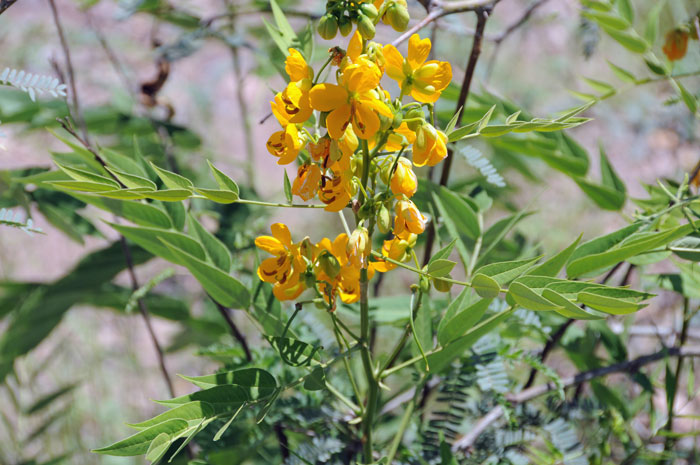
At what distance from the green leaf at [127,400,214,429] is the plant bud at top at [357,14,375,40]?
41 centimetres

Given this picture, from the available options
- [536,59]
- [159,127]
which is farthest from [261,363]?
[536,59]

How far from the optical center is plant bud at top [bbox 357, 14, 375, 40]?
573 millimetres

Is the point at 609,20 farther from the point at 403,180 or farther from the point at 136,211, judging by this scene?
the point at 136,211

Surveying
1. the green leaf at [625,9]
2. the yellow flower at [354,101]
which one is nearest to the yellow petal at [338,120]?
the yellow flower at [354,101]

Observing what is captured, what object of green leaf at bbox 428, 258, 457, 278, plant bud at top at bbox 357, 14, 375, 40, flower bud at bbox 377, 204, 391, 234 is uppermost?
plant bud at top at bbox 357, 14, 375, 40

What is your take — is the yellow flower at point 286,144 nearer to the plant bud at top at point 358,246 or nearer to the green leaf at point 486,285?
the plant bud at top at point 358,246

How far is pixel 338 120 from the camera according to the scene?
1.83 ft

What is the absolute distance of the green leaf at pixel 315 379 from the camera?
2.08ft

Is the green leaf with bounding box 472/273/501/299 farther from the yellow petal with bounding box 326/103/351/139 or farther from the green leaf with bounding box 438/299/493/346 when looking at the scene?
the yellow petal with bounding box 326/103/351/139

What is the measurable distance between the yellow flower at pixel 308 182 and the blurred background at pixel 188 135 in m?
0.33

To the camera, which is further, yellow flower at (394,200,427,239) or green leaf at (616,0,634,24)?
green leaf at (616,0,634,24)

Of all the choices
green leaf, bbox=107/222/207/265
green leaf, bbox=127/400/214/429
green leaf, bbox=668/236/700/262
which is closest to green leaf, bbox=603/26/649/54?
green leaf, bbox=668/236/700/262

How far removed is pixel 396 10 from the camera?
606 millimetres

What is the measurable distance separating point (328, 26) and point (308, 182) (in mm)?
164
